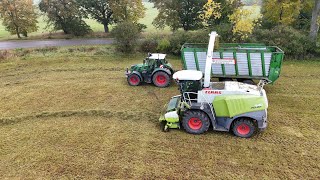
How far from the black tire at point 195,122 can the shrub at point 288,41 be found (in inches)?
434

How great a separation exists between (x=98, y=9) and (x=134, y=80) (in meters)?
16.5

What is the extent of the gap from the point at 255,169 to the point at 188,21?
750 inches

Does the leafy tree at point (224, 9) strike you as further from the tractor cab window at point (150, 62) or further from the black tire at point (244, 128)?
the black tire at point (244, 128)

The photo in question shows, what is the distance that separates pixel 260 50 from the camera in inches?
476

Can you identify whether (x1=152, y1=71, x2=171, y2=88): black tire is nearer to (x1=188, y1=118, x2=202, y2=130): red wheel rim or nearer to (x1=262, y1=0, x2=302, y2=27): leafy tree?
(x1=188, y1=118, x2=202, y2=130): red wheel rim

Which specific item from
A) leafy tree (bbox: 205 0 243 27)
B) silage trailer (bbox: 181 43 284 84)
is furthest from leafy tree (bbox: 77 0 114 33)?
silage trailer (bbox: 181 43 284 84)

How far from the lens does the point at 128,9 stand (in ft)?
80.9

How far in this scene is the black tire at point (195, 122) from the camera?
349 inches

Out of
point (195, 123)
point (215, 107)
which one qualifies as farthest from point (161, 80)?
point (215, 107)

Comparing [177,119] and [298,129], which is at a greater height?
[177,119]

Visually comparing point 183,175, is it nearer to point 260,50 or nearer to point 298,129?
point 298,129

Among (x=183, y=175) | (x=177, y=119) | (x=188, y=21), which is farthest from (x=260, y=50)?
(x=188, y=21)

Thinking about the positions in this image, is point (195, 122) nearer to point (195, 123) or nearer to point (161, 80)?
point (195, 123)

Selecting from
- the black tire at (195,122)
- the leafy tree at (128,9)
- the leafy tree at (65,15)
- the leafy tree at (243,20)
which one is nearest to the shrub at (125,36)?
the leafy tree at (128,9)
